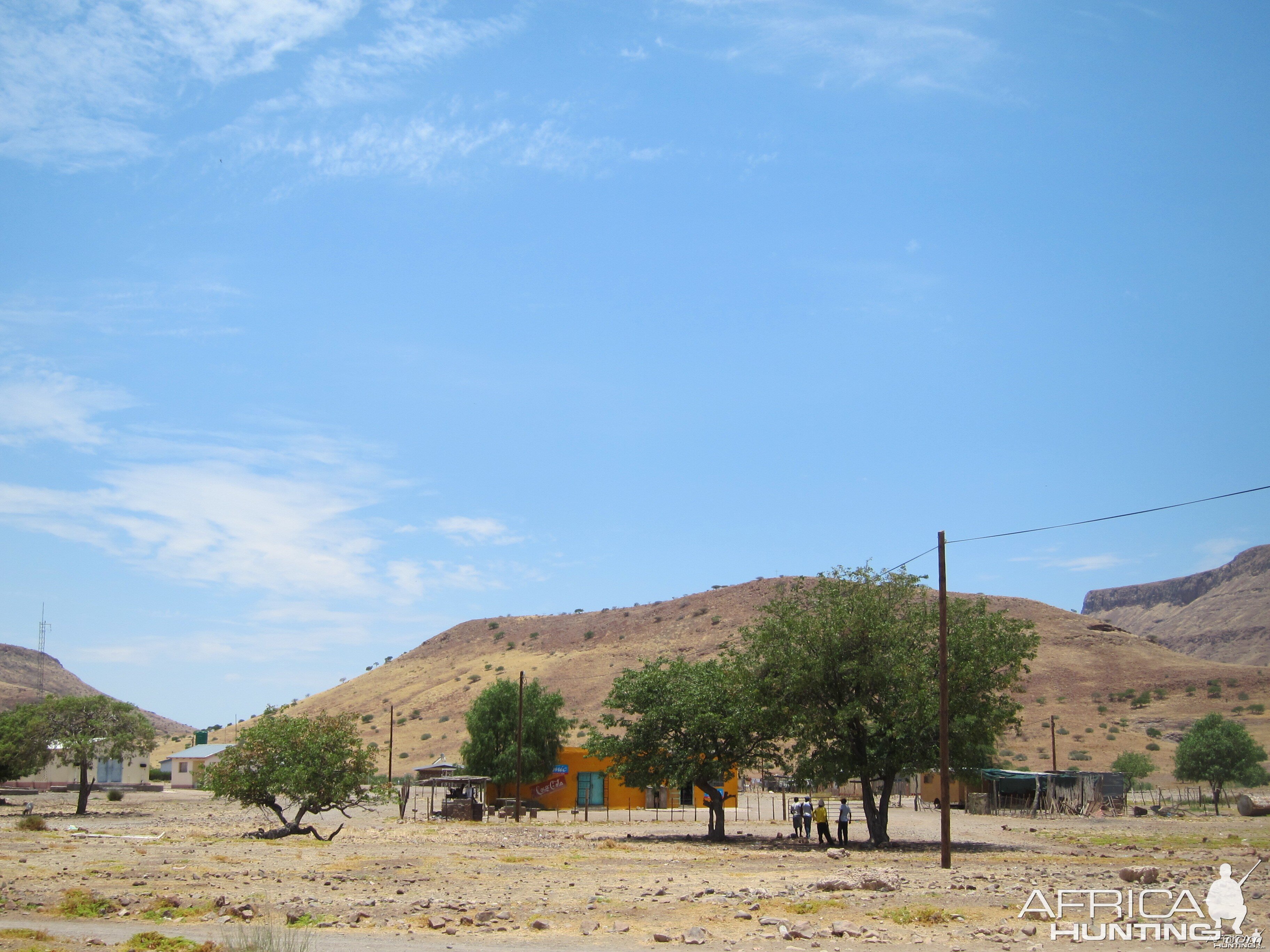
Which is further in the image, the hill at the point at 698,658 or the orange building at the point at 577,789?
the hill at the point at 698,658

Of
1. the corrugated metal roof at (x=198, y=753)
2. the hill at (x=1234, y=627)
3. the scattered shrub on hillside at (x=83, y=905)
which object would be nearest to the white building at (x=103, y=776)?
the corrugated metal roof at (x=198, y=753)

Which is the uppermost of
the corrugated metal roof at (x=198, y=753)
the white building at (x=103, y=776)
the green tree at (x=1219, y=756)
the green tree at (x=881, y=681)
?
the green tree at (x=881, y=681)

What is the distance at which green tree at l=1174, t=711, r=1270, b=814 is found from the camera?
65.3m

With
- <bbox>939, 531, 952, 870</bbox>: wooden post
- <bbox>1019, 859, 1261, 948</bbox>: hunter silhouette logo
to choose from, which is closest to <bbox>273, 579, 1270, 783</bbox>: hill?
<bbox>939, 531, 952, 870</bbox>: wooden post

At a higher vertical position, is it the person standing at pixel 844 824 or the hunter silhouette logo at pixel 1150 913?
the hunter silhouette logo at pixel 1150 913

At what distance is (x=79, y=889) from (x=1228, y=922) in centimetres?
2090

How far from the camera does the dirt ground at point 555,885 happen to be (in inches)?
625

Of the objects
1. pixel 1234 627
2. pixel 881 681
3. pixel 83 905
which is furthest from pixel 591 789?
pixel 1234 627

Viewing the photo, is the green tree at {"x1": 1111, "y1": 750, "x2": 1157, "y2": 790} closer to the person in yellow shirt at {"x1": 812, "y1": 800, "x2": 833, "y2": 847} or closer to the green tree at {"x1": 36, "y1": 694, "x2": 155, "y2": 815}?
the person in yellow shirt at {"x1": 812, "y1": 800, "x2": 833, "y2": 847}

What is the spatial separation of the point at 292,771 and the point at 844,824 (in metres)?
19.9

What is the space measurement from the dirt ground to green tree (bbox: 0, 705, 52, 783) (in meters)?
9.60

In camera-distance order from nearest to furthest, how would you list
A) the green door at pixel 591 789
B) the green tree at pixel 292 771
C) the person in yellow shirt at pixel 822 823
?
the person in yellow shirt at pixel 822 823
the green tree at pixel 292 771
the green door at pixel 591 789

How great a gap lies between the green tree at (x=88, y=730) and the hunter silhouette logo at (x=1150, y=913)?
144 feet

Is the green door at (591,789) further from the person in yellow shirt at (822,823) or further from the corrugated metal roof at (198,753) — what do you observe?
the corrugated metal roof at (198,753)
